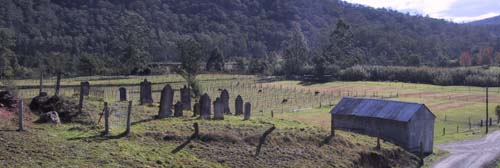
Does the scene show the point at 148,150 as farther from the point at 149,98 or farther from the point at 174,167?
the point at 149,98

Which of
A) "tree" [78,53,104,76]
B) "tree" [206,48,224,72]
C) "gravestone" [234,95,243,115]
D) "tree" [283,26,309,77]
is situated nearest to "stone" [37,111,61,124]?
Result: "gravestone" [234,95,243,115]

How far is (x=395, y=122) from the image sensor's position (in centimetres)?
3888

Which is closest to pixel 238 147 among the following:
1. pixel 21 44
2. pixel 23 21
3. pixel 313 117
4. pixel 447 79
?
pixel 313 117

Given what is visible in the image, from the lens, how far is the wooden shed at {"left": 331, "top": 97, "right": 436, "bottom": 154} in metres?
38.6

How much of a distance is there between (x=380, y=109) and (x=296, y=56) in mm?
103004

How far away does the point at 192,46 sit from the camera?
103 m

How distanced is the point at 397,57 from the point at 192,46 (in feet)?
287

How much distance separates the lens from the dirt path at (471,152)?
3603 cm

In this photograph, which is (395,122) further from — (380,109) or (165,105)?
(165,105)

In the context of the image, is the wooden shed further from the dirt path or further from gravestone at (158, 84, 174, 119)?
gravestone at (158, 84, 174, 119)

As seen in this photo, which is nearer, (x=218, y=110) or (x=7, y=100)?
(x=7, y=100)

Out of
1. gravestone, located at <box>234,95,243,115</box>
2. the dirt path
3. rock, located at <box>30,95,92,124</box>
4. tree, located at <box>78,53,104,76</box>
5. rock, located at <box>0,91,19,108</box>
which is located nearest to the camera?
rock, located at <box>0,91,19,108</box>

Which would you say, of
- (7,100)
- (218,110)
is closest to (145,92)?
(218,110)

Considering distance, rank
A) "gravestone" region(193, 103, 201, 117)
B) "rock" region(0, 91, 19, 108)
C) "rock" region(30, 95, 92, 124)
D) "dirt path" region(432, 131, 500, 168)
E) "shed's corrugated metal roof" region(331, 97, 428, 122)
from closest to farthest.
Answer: "rock" region(0, 91, 19, 108), "rock" region(30, 95, 92, 124), "gravestone" region(193, 103, 201, 117), "dirt path" region(432, 131, 500, 168), "shed's corrugated metal roof" region(331, 97, 428, 122)
